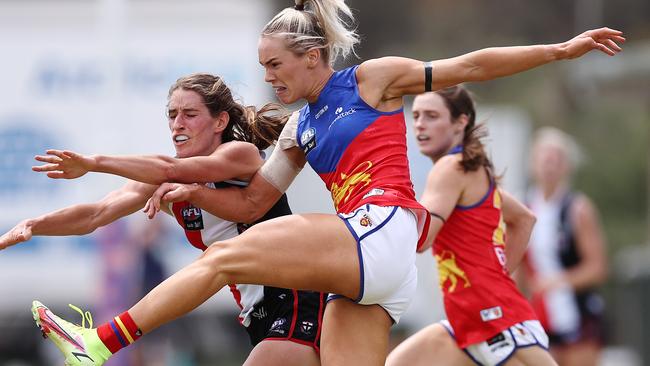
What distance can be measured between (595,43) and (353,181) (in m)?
1.21

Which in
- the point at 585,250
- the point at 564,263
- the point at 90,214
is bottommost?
the point at 564,263

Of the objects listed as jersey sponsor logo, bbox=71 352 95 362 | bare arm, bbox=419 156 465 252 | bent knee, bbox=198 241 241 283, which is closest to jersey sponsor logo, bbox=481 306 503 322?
bare arm, bbox=419 156 465 252

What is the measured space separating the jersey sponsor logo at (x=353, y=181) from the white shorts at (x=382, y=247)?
14 centimetres

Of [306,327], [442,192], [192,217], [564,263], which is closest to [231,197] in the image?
[192,217]

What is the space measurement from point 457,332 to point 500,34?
2080cm

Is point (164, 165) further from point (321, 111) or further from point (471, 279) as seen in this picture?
point (471, 279)

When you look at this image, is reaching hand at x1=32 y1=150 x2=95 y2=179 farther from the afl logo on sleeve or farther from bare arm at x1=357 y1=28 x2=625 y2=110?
bare arm at x1=357 y1=28 x2=625 y2=110

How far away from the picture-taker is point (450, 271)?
21.7 ft

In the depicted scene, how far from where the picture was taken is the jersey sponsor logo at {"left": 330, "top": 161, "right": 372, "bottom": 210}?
5523 mm

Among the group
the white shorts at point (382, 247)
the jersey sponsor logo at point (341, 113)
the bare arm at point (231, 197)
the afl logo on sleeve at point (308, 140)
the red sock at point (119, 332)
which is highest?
the jersey sponsor logo at point (341, 113)

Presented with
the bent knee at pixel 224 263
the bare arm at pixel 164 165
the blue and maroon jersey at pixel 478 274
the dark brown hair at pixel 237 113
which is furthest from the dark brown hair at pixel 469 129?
the bent knee at pixel 224 263

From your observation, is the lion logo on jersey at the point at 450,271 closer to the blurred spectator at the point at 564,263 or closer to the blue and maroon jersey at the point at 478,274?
the blue and maroon jersey at the point at 478,274

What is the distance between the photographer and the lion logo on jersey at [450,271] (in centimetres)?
656

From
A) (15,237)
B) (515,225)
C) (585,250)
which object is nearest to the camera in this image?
(15,237)
